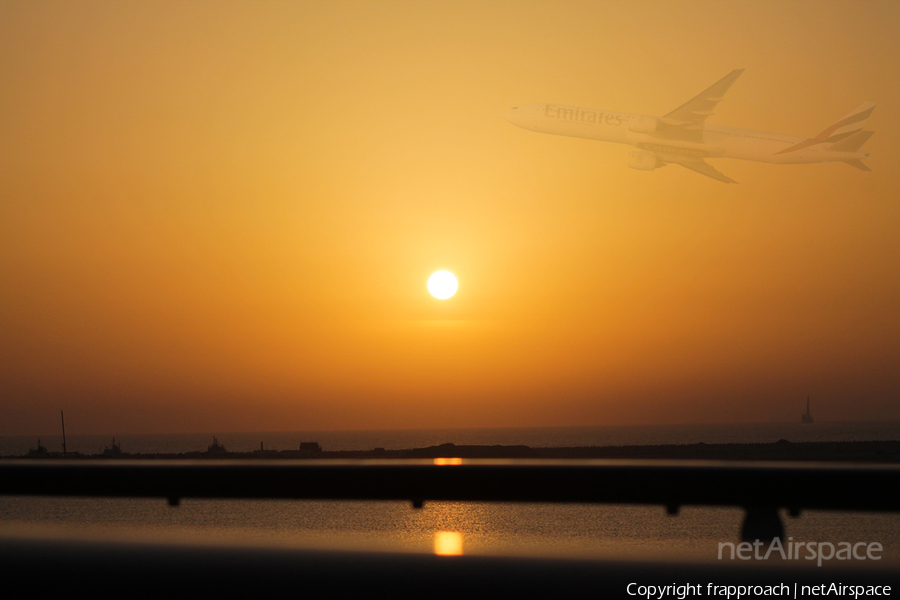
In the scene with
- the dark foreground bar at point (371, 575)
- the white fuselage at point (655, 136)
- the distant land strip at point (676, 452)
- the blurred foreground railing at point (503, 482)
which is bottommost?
the distant land strip at point (676, 452)

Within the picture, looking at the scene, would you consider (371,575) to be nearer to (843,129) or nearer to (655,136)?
(655,136)

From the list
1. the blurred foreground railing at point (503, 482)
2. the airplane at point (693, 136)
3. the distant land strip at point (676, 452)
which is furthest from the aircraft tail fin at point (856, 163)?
the blurred foreground railing at point (503, 482)

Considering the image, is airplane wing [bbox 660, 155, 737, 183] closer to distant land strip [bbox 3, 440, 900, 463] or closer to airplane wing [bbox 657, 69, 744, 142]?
airplane wing [bbox 657, 69, 744, 142]

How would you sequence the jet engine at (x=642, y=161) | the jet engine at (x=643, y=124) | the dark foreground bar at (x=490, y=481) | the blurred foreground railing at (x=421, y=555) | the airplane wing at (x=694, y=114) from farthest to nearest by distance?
the airplane wing at (x=694, y=114) < the jet engine at (x=643, y=124) < the jet engine at (x=642, y=161) < the dark foreground bar at (x=490, y=481) < the blurred foreground railing at (x=421, y=555)

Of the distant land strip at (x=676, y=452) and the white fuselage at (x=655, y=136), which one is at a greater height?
the white fuselage at (x=655, y=136)

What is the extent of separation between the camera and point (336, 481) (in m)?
6.50

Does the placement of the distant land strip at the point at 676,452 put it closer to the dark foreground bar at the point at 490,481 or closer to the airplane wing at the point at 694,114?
the airplane wing at the point at 694,114

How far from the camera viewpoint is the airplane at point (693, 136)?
172ft

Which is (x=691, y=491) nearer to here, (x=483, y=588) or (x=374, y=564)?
(x=483, y=588)

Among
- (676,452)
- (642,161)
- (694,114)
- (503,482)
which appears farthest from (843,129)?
(503,482)

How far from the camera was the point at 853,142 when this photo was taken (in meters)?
61.2

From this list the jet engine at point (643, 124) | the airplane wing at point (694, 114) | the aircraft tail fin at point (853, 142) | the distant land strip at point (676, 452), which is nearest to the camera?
the jet engine at point (643, 124)

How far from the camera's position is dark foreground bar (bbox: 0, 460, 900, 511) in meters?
5.54

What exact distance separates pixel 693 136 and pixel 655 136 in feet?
18.0
